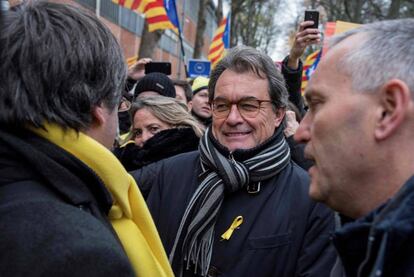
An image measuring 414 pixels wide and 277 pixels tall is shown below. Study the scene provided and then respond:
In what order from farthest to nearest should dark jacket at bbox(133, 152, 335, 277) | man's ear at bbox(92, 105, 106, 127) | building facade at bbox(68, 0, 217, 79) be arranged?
building facade at bbox(68, 0, 217, 79) → dark jacket at bbox(133, 152, 335, 277) → man's ear at bbox(92, 105, 106, 127)

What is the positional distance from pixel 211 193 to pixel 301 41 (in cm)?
165

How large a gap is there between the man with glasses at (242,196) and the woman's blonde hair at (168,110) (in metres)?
1.02

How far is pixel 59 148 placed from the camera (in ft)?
4.94

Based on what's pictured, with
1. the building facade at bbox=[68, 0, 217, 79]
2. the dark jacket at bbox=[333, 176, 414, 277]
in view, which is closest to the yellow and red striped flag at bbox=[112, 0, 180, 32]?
the building facade at bbox=[68, 0, 217, 79]

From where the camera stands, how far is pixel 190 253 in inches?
95.3

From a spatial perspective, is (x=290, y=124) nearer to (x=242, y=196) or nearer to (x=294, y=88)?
(x=294, y=88)

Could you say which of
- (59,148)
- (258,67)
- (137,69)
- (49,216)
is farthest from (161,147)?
(137,69)

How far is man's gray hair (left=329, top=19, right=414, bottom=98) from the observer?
1.43 m

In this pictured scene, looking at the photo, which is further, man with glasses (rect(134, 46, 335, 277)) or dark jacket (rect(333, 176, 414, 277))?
man with glasses (rect(134, 46, 335, 277))

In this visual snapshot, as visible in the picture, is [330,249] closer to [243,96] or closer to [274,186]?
[274,186]

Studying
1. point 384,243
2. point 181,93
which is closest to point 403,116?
point 384,243

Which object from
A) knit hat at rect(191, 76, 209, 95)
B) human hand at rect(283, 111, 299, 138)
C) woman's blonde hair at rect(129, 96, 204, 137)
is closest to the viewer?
human hand at rect(283, 111, 299, 138)

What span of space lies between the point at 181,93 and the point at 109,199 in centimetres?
410

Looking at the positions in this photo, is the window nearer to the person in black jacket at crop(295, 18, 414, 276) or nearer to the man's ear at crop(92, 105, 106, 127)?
the man's ear at crop(92, 105, 106, 127)
